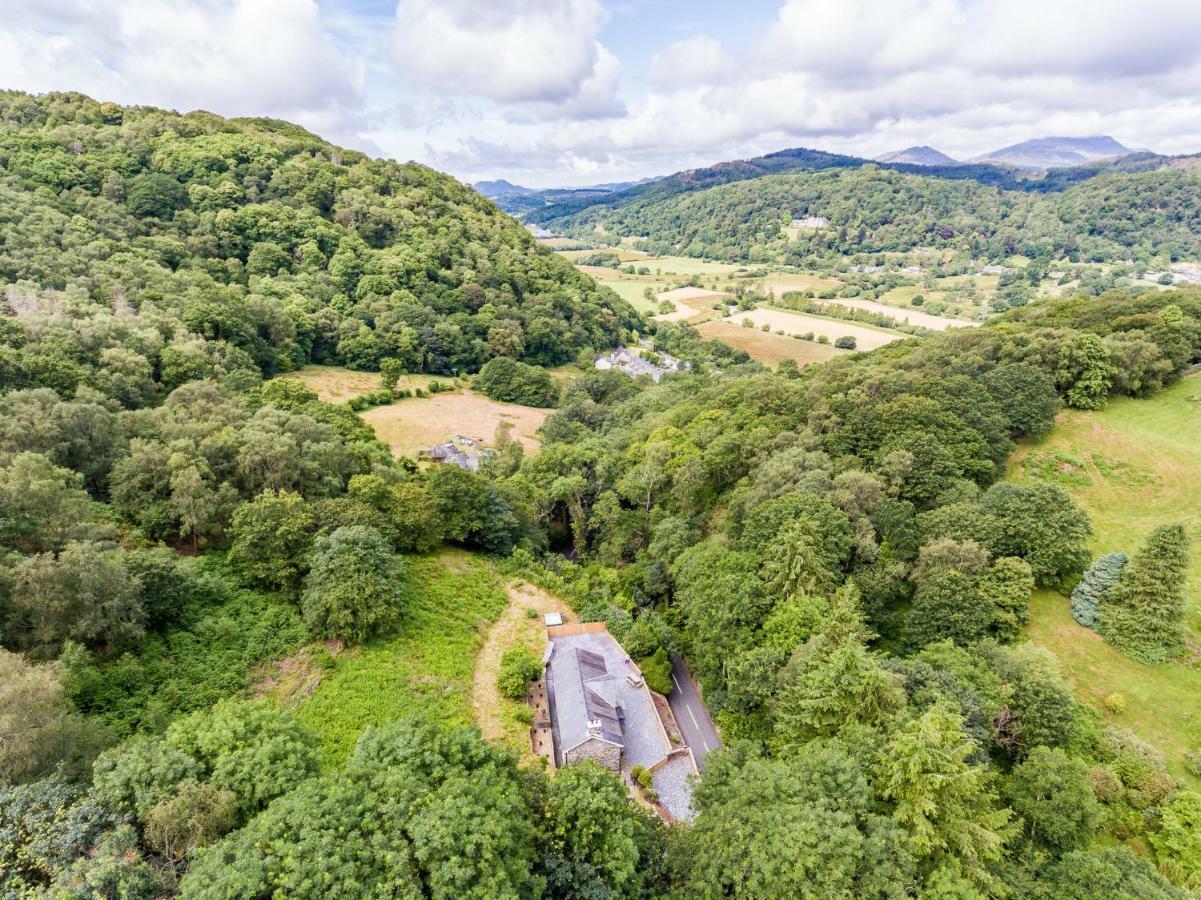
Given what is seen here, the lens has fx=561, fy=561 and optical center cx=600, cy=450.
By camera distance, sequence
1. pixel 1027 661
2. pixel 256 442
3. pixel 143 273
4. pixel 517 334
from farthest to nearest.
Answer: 1. pixel 517 334
2. pixel 143 273
3. pixel 256 442
4. pixel 1027 661

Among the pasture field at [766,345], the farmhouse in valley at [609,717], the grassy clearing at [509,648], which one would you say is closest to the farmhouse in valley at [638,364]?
the pasture field at [766,345]

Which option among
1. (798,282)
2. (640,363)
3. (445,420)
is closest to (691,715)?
(445,420)

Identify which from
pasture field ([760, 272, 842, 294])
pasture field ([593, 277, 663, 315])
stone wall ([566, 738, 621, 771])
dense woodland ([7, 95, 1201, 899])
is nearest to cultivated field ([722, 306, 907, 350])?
pasture field ([593, 277, 663, 315])

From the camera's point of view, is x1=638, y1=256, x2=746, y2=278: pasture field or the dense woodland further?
x1=638, y1=256, x2=746, y2=278: pasture field

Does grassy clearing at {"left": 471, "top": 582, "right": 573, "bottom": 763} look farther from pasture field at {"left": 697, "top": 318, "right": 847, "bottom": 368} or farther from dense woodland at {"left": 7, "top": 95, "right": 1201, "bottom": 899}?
pasture field at {"left": 697, "top": 318, "right": 847, "bottom": 368}

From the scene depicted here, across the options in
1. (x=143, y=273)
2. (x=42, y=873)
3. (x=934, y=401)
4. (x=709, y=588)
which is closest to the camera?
(x=42, y=873)

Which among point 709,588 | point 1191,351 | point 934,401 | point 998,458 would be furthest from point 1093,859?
point 1191,351

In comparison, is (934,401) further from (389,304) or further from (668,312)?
(668,312)
